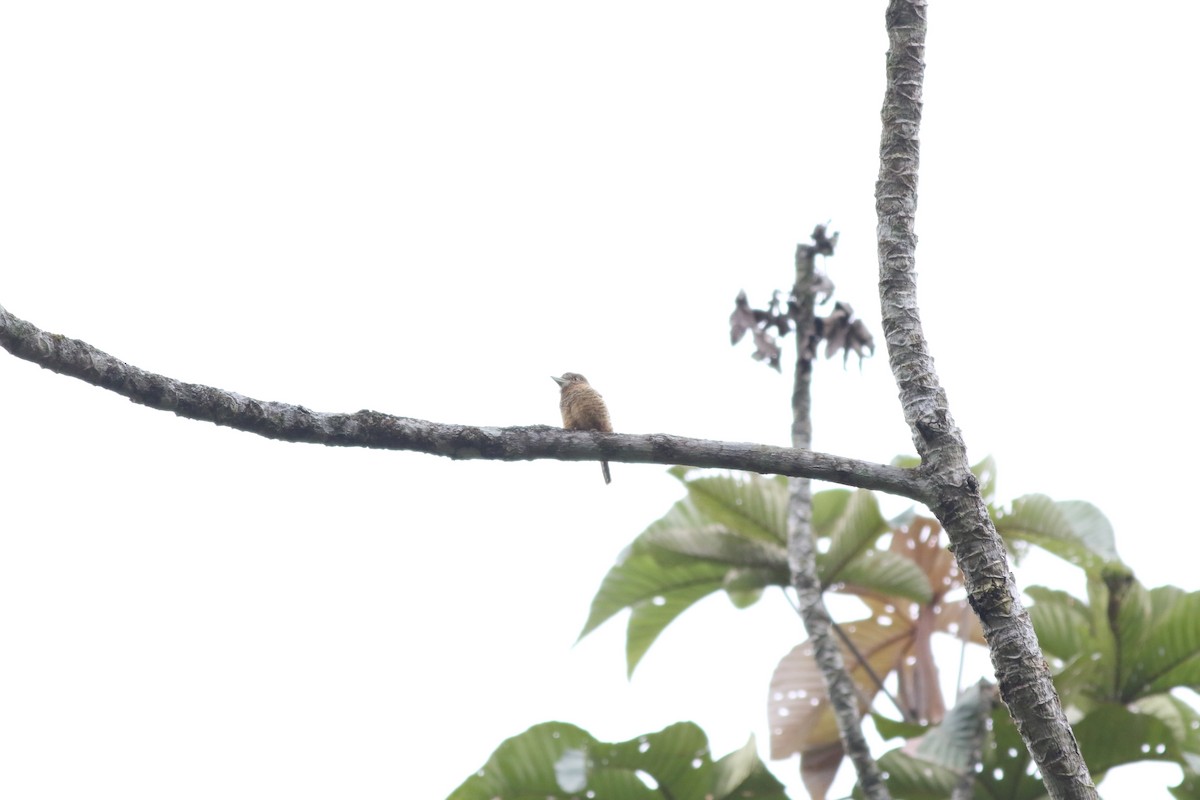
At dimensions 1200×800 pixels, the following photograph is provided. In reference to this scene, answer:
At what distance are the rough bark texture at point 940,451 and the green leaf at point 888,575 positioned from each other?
3553mm

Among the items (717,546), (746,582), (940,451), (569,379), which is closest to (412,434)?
(940,451)

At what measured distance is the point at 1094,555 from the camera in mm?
7102

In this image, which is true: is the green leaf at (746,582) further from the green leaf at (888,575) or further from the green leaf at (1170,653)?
the green leaf at (1170,653)

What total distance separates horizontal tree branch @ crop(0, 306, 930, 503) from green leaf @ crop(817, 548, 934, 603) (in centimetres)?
376

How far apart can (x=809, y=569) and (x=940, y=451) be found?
10.5 ft

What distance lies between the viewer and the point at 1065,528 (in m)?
7.09

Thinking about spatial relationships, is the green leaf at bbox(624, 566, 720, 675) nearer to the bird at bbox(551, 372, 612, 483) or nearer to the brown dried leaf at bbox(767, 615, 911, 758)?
the brown dried leaf at bbox(767, 615, 911, 758)

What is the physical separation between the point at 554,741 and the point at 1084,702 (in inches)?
113

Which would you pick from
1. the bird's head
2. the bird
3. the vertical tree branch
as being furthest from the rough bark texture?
the vertical tree branch

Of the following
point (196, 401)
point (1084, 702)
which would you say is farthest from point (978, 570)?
point (1084, 702)

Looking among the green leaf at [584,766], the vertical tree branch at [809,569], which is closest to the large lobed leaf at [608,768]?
the green leaf at [584,766]

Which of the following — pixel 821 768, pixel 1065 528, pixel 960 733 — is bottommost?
pixel 821 768

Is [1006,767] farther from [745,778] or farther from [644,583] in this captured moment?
[644,583]

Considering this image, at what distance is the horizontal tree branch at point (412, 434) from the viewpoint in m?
2.97
